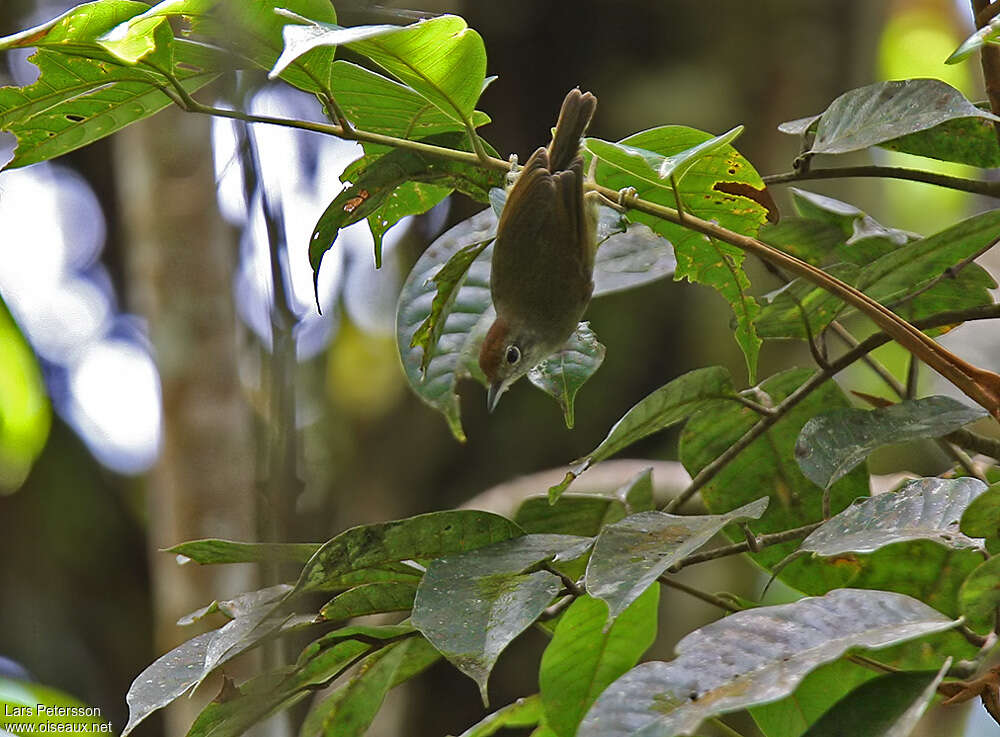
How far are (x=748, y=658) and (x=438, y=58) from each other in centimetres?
61

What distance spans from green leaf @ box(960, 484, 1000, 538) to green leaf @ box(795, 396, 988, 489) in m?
0.14

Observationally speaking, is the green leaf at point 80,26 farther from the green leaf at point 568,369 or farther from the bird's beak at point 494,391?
the bird's beak at point 494,391

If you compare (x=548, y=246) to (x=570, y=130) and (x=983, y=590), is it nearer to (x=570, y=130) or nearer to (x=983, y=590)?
(x=570, y=130)

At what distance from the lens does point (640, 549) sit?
848mm

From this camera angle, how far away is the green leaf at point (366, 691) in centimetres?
108

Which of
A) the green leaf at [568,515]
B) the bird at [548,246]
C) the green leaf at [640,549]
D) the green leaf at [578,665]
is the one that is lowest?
the green leaf at [578,665]

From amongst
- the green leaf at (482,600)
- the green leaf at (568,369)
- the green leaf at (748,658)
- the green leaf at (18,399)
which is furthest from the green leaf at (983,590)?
the green leaf at (18,399)

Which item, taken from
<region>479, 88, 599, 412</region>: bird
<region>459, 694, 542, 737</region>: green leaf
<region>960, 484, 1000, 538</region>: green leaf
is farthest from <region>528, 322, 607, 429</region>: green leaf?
<region>960, 484, 1000, 538</region>: green leaf

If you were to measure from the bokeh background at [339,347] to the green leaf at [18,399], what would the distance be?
1cm

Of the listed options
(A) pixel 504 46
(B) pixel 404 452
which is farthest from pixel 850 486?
(A) pixel 504 46

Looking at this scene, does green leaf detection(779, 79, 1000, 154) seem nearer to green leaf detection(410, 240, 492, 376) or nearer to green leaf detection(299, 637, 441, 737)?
green leaf detection(410, 240, 492, 376)

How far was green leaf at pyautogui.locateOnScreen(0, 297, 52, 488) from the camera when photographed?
11.5ft

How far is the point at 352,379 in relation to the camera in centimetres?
388

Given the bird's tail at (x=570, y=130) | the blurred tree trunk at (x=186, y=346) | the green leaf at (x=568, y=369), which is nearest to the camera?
the green leaf at (x=568, y=369)
